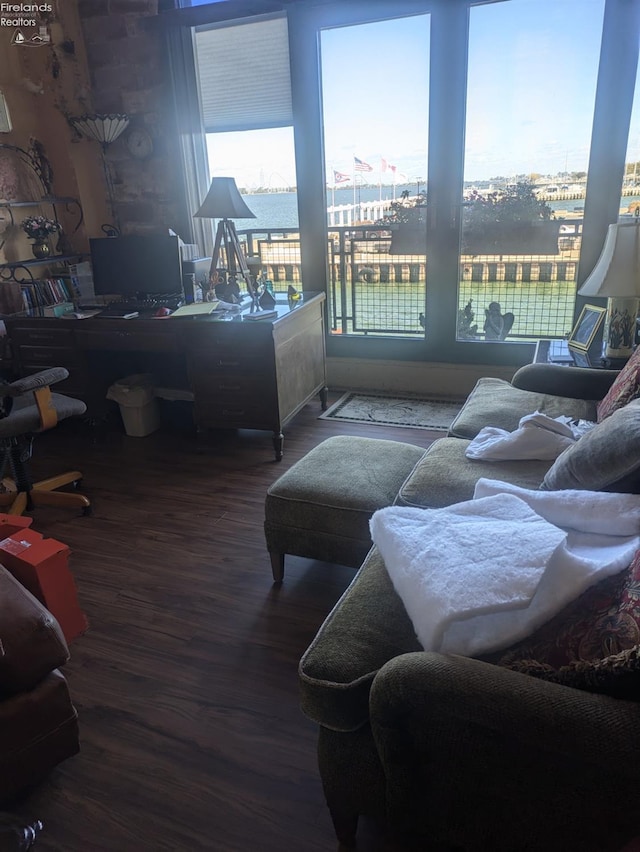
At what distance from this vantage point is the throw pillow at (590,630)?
934 millimetres

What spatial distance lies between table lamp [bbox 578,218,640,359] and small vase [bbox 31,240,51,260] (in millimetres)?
3238

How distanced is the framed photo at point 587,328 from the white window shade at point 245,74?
7.33 feet

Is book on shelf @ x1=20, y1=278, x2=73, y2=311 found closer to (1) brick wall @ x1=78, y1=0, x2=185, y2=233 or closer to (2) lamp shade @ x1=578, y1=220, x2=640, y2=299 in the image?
(1) brick wall @ x1=78, y1=0, x2=185, y2=233

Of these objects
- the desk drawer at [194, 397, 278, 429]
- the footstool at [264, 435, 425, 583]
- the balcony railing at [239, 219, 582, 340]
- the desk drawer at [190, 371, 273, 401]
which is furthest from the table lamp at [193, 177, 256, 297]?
the footstool at [264, 435, 425, 583]

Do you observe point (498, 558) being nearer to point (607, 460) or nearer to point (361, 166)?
point (607, 460)

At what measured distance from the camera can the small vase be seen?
148 inches

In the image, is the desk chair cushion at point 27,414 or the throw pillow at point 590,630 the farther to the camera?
the desk chair cushion at point 27,414

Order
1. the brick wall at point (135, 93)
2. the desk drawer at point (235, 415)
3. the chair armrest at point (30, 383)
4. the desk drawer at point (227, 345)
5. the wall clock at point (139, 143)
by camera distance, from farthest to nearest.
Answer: the wall clock at point (139, 143) → the brick wall at point (135, 93) → the desk drawer at point (235, 415) → the desk drawer at point (227, 345) → the chair armrest at point (30, 383)

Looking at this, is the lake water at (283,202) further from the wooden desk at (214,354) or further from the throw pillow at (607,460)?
the throw pillow at (607,460)

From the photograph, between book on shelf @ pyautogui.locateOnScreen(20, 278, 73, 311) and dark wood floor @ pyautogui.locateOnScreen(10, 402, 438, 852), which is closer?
dark wood floor @ pyautogui.locateOnScreen(10, 402, 438, 852)

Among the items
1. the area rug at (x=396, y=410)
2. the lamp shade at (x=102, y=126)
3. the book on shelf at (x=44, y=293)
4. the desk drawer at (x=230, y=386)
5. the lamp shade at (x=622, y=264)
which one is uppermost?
the lamp shade at (x=102, y=126)

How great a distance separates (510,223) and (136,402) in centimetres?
254

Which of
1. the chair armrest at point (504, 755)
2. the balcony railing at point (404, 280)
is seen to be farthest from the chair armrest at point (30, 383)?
the chair armrest at point (504, 755)

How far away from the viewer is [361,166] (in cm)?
375
